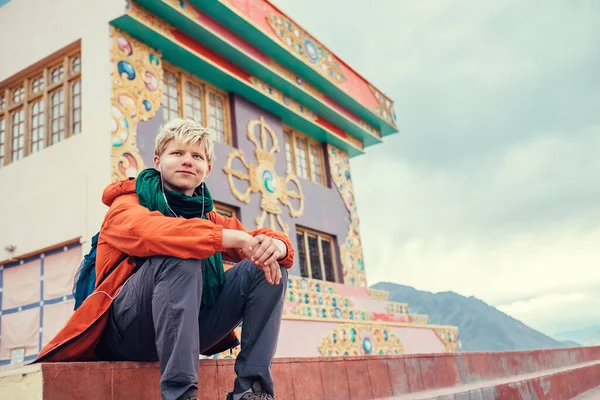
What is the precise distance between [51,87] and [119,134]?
1.87 m

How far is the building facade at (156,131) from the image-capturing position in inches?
290

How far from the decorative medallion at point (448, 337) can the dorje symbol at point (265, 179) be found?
3.98 m

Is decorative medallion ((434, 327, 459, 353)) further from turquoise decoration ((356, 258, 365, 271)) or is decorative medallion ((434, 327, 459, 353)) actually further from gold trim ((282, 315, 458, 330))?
turquoise decoration ((356, 258, 365, 271))

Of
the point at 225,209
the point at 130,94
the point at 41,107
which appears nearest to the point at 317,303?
the point at 225,209

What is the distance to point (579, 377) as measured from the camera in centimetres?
616

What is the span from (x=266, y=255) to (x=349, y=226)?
35.2 ft

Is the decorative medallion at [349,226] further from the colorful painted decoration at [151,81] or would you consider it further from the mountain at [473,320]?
the mountain at [473,320]

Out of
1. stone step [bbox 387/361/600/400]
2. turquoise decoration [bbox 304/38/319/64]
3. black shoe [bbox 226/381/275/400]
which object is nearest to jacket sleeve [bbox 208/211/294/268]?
black shoe [bbox 226/381/275/400]

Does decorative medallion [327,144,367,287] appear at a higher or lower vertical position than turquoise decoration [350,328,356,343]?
higher

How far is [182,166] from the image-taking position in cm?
229

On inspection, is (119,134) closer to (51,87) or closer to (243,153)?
(51,87)

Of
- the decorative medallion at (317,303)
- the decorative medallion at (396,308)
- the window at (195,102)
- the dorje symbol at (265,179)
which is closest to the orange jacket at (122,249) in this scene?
the decorative medallion at (317,303)

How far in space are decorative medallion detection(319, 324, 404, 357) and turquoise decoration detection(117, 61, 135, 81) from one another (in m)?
4.96

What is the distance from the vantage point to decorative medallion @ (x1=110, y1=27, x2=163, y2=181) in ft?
24.1
